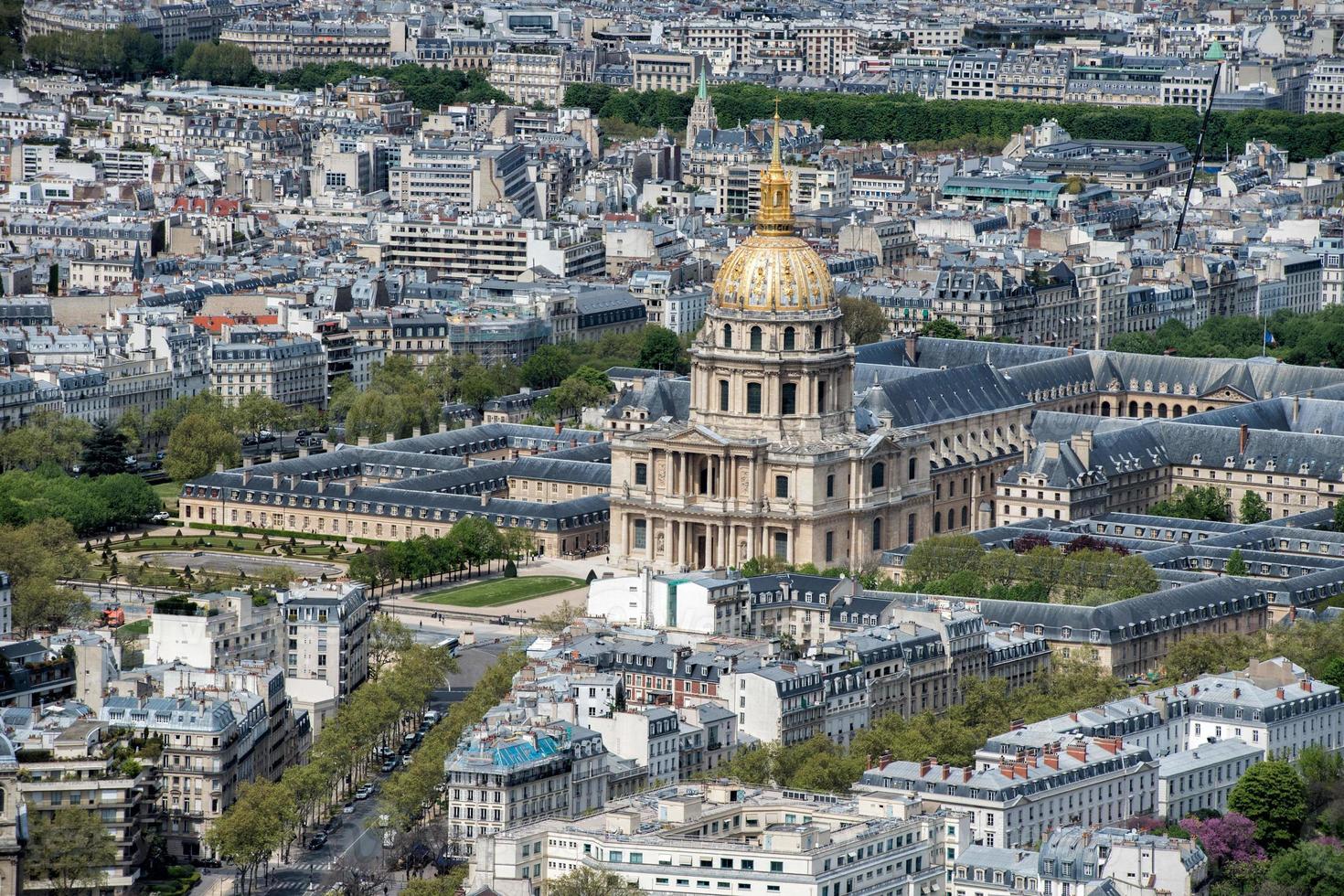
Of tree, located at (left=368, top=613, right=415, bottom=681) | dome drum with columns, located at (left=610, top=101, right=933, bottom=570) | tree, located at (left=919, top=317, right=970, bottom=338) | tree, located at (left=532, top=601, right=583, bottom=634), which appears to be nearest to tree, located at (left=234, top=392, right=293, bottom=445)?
dome drum with columns, located at (left=610, top=101, right=933, bottom=570)

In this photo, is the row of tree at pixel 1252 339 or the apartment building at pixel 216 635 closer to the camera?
the apartment building at pixel 216 635

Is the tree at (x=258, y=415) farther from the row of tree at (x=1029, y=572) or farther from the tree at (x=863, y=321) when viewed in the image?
the row of tree at (x=1029, y=572)

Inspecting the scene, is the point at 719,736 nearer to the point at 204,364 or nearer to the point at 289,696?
the point at 289,696

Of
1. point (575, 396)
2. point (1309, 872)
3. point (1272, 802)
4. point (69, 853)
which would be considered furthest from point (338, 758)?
point (575, 396)

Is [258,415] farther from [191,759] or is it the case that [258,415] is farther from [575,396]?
[191,759]

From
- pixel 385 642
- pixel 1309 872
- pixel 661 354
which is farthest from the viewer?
pixel 661 354

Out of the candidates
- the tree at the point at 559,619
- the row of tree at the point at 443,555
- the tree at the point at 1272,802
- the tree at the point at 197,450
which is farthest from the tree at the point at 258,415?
the tree at the point at 1272,802
